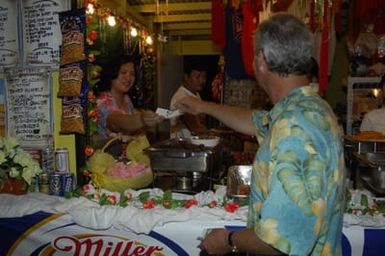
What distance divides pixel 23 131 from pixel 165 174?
963 mm

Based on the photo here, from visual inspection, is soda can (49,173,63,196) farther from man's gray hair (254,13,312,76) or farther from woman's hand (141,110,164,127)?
man's gray hair (254,13,312,76)

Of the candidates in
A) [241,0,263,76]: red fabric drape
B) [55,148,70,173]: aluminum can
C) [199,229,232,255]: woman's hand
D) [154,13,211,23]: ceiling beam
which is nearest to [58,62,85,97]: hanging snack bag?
[55,148,70,173]: aluminum can

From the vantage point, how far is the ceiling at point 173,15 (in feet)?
22.9

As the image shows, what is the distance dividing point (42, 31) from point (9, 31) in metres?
0.24

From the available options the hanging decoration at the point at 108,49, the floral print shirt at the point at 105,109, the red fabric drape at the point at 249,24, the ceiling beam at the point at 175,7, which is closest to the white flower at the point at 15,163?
the hanging decoration at the point at 108,49

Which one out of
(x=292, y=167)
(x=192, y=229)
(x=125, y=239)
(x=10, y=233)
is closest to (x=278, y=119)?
(x=292, y=167)

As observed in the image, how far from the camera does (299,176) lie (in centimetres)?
120

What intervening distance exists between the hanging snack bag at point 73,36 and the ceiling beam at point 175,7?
15.5ft

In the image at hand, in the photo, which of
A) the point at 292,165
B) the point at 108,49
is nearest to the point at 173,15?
the point at 108,49

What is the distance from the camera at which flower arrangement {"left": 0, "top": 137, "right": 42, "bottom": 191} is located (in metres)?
2.48

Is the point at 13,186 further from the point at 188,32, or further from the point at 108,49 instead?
the point at 188,32

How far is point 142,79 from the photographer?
6.63 meters

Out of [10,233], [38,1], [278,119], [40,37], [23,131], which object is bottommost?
[10,233]

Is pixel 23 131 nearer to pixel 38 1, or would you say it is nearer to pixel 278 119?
pixel 38 1
